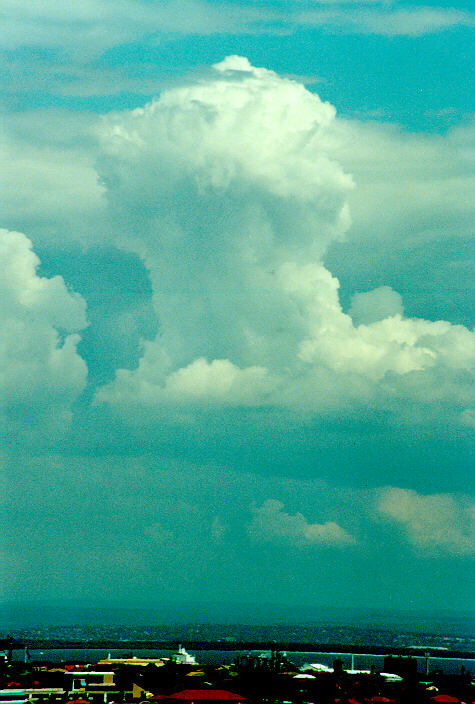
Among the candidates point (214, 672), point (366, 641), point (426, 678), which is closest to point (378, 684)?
point (214, 672)

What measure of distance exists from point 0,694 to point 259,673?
53.0 ft

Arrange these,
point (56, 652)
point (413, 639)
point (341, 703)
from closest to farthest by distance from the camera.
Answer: point (341, 703)
point (56, 652)
point (413, 639)

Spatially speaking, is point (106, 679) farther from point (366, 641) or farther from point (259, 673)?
point (366, 641)

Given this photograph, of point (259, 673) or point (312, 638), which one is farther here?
point (312, 638)

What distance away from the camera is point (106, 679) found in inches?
1962

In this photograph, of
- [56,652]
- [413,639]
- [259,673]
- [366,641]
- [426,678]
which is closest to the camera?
[259,673]

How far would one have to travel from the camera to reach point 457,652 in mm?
124312

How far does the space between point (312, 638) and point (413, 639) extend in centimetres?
1842

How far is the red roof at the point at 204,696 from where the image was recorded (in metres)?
37.5

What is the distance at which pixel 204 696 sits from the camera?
124 feet

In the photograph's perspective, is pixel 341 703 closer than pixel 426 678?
Yes

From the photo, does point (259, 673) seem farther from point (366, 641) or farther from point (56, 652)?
point (366, 641)

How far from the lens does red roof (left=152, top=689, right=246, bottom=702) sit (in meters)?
37.5

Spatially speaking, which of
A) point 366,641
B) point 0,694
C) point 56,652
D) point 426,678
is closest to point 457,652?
point 366,641
